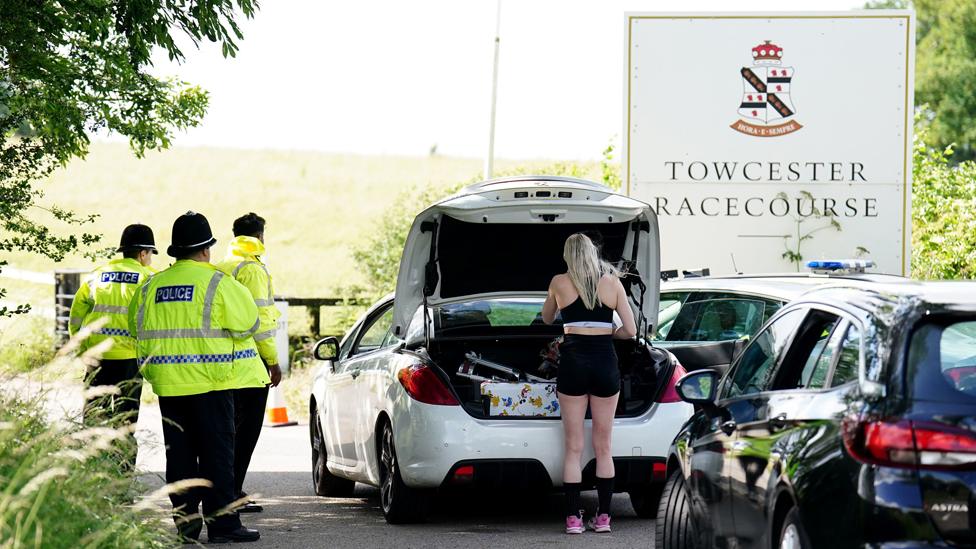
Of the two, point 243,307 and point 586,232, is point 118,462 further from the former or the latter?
point 586,232

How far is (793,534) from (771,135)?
9127 mm

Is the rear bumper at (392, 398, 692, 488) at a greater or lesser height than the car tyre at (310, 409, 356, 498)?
greater

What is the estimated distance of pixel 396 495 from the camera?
947 centimetres

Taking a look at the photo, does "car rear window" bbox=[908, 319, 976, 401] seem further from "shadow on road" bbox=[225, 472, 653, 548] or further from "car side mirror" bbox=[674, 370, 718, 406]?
"shadow on road" bbox=[225, 472, 653, 548]

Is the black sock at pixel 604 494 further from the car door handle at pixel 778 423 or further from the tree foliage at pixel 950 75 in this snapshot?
the tree foliage at pixel 950 75

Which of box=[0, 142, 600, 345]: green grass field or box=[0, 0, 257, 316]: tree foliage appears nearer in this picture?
box=[0, 0, 257, 316]: tree foliage

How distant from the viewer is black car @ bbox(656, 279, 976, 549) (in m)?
4.52

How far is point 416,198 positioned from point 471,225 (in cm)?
1545

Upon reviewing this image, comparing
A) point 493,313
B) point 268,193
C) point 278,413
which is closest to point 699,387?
point 493,313

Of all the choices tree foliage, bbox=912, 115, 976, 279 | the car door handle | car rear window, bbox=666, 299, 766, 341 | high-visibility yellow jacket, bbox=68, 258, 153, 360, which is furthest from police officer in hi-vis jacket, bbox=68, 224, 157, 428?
tree foliage, bbox=912, 115, 976, 279

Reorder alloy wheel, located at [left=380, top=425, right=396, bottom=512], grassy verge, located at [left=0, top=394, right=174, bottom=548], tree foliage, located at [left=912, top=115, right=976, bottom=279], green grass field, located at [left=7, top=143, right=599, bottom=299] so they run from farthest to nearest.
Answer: green grass field, located at [left=7, top=143, right=599, bottom=299], tree foliage, located at [left=912, top=115, right=976, bottom=279], alloy wheel, located at [left=380, top=425, right=396, bottom=512], grassy verge, located at [left=0, top=394, right=174, bottom=548]

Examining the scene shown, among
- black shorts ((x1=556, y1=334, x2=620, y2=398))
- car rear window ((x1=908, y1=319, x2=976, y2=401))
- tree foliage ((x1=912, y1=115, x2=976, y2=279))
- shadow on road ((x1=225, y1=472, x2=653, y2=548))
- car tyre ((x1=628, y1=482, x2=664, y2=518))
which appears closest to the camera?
car rear window ((x1=908, y1=319, x2=976, y2=401))

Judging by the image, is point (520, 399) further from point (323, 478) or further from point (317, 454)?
point (317, 454)

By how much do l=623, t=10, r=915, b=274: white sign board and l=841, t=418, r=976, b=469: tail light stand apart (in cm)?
936
